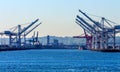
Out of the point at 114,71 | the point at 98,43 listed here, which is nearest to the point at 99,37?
the point at 98,43

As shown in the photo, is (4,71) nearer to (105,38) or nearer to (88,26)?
(105,38)

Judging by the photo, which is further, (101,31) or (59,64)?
(101,31)

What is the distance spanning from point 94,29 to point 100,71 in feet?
430

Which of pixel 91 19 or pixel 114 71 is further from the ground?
pixel 91 19

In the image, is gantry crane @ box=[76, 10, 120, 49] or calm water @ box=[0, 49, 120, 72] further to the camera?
gantry crane @ box=[76, 10, 120, 49]

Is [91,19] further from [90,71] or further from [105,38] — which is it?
[90,71]

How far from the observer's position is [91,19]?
7254 inches

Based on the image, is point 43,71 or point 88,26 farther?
point 88,26

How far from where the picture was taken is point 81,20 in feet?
637

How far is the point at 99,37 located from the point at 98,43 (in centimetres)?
314

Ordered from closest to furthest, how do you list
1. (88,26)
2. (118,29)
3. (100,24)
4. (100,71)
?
(100,71)
(118,29)
(100,24)
(88,26)

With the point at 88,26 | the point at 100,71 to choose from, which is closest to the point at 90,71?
the point at 100,71

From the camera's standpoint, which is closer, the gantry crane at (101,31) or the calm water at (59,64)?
the calm water at (59,64)

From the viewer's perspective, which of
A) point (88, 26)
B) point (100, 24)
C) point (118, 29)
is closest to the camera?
point (118, 29)
